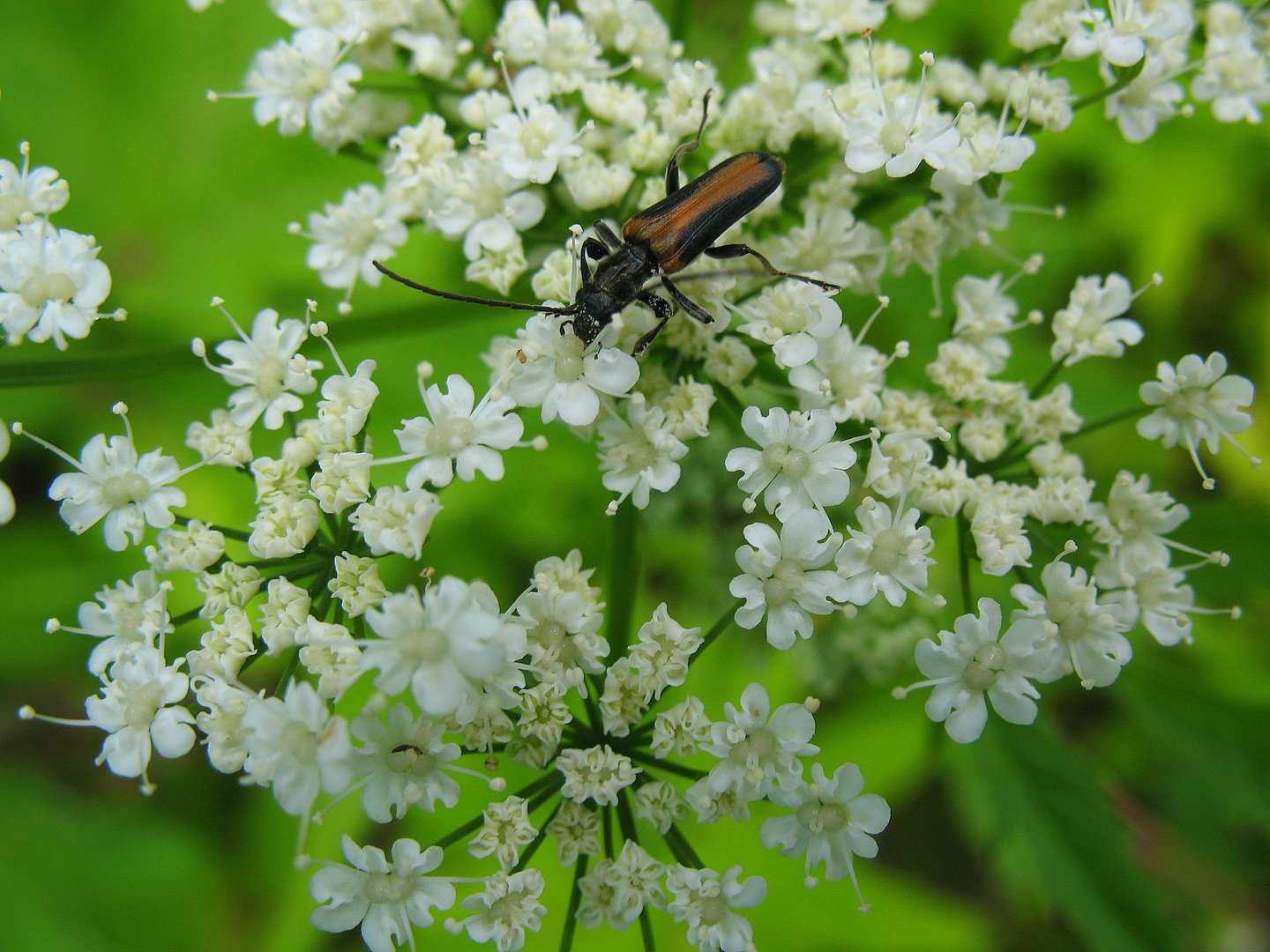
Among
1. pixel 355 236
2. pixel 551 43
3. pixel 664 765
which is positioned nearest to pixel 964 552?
pixel 664 765

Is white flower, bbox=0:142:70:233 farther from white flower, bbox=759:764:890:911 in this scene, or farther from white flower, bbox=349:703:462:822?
white flower, bbox=759:764:890:911

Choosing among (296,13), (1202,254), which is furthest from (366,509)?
(1202,254)

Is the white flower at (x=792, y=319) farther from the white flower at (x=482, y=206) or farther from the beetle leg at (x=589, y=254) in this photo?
the white flower at (x=482, y=206)

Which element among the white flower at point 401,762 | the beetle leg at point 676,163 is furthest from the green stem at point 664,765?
the beetle leg at point 676,163

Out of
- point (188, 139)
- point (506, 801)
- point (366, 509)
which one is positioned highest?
point (188, 139)

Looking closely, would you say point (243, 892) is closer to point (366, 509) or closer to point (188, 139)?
point (366, 509)

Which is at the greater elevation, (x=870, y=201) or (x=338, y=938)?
(x=870, y=201)

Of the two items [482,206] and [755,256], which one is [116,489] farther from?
[755,256]
